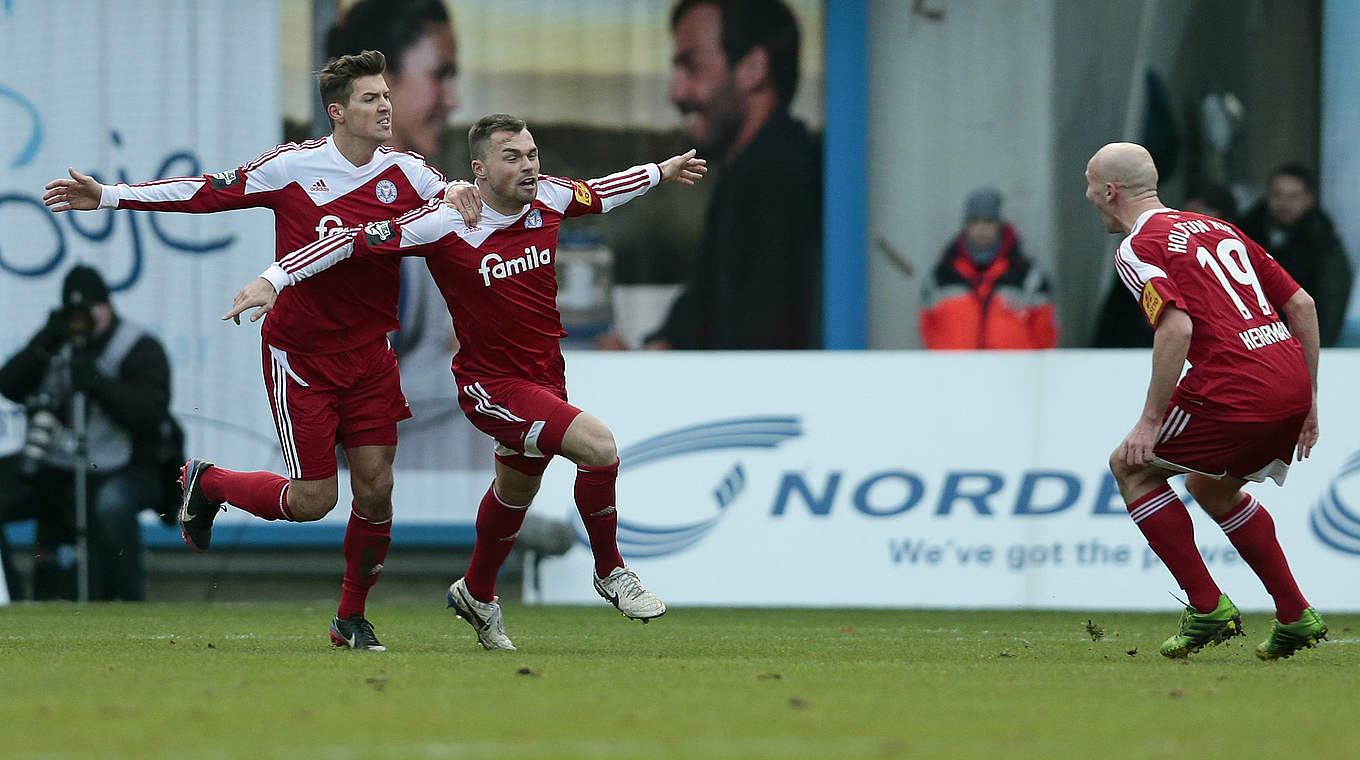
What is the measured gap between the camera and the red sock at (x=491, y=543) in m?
7.42

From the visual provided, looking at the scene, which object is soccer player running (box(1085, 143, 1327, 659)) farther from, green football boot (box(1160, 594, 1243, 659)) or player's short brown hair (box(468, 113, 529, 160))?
player's short brown hair (box(468, 113, 529, 160))

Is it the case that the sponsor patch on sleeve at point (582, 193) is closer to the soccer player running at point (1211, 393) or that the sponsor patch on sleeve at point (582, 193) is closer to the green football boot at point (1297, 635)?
the soccer player running at point (1211, 393)

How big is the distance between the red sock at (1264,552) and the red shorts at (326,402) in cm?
317

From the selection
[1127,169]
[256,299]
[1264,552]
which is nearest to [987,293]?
[1127,169]

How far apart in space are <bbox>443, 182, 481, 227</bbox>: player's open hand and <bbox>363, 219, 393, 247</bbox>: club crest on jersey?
26cm

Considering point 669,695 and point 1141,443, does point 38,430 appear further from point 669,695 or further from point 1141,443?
point 1141,443

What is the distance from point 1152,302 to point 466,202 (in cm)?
253

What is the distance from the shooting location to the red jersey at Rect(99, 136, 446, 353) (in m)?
7.26

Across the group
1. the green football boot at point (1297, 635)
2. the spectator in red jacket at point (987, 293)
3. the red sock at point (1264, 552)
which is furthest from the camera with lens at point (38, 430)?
the green football boot at point (1297, 635)

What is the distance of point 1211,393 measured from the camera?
6.66m

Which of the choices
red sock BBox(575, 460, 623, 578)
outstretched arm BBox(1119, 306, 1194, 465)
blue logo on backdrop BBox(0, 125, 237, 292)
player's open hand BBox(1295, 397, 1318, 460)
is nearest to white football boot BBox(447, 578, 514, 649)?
red sock BBox(575, 460, 623, 578)

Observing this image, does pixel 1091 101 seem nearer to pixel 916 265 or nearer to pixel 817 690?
pixel 916 265

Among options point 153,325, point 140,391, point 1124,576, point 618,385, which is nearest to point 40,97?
point 153,325

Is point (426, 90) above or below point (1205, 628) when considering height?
above
